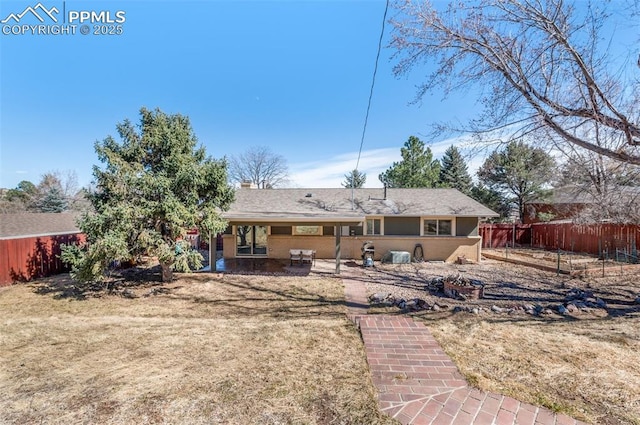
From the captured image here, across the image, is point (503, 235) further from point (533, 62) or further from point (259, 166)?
point (259, 166)

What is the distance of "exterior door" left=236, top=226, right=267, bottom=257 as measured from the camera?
14320mm

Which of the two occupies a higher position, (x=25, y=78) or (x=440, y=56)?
(x=25, y=78)

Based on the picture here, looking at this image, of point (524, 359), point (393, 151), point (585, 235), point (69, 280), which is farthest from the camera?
point (393, 151)

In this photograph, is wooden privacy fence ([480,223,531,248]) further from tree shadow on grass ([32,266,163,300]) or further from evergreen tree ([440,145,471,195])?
tree shadow on grass ([32,266,163,300])

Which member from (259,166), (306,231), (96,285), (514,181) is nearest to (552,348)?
(306,231)

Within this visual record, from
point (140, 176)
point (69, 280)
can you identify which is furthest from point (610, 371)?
point (69, 280)

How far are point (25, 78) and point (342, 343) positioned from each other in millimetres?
14630

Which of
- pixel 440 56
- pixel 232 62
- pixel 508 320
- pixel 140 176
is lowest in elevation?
pixel 508 320

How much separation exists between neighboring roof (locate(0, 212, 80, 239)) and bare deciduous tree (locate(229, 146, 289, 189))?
2451cm

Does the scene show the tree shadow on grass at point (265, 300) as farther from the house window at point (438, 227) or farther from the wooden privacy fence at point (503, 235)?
the wooden privacy fence at point (503, 235)

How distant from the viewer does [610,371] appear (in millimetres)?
3938

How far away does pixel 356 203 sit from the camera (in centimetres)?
1534

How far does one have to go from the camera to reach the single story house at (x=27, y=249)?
9.20 m

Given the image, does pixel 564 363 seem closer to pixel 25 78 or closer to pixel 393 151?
pixel 25 78
